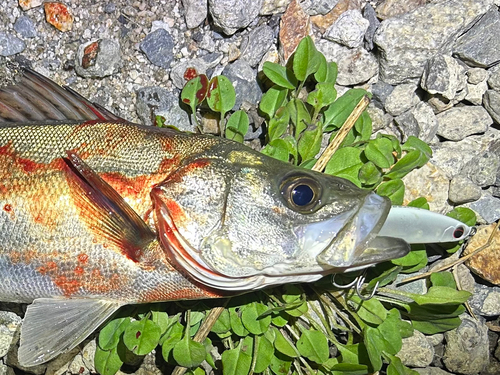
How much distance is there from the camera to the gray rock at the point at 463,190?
10.9 feet

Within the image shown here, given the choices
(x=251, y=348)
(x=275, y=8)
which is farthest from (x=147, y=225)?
(x=275, y=8)

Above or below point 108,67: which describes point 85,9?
above

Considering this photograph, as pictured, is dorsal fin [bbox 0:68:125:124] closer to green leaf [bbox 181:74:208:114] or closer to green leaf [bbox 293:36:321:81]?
green leaf [bbox 181:74:208:114]

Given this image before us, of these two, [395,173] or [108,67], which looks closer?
[395,173]

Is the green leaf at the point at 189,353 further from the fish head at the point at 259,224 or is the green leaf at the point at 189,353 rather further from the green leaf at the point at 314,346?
the fish head at the point at 259,224

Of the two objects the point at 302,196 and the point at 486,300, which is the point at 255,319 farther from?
the point at 486,300

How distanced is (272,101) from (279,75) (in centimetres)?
15

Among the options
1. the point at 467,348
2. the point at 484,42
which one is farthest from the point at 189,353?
the point at 484,42

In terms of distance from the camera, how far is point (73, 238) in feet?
8.25

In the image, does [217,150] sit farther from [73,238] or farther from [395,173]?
[395,173]

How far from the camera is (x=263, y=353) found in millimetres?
3166

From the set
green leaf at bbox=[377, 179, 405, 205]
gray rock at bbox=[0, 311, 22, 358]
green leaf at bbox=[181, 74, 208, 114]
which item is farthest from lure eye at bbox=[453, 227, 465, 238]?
gray rock at bbox=[0, 311, 22, 358]

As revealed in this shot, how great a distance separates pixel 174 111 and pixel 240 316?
1.25 meters

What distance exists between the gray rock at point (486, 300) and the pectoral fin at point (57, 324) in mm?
2089
